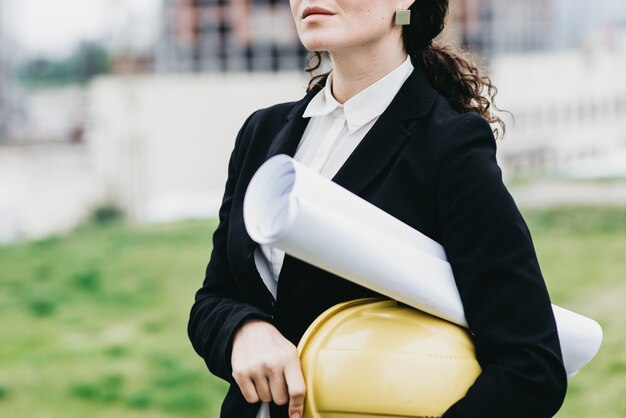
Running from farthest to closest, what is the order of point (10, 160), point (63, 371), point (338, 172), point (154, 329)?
point (10, 160) < point (154, 329) < point (63, 371) < point (338, 172)

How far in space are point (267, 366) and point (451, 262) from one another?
246mm

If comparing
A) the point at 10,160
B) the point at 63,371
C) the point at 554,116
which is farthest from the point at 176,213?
the point at 10,160

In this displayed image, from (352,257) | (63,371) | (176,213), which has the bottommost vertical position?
(176,213)

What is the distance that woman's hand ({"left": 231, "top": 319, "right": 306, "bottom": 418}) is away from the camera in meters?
1.00

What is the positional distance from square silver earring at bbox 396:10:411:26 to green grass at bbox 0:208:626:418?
2779 mm

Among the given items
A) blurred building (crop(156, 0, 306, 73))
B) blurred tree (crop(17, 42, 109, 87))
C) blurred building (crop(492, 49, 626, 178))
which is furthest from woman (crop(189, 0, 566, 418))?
blurred tree (crop(17, 42, 109, 87))

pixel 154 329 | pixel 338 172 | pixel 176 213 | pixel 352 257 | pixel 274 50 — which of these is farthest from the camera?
pixel 274 50

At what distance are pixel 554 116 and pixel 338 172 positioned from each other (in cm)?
1441

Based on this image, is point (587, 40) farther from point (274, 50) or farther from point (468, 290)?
point (468, 290)

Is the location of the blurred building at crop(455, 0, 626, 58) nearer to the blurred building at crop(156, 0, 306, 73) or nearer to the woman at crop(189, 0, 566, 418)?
the blurred building at crop(156, 0, 306, 73)

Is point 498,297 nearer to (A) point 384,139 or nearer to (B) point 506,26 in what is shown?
(A) point 384,139

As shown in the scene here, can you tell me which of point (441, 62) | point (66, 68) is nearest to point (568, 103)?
point (441, 62)

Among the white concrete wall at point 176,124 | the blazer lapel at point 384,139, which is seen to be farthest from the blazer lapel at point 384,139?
the white concrete wall at point 176,124

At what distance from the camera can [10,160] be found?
26.3 m
